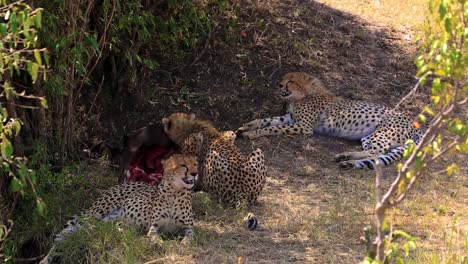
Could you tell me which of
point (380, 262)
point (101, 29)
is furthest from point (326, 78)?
point (380, 262)

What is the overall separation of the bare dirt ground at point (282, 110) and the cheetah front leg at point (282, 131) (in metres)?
0.08

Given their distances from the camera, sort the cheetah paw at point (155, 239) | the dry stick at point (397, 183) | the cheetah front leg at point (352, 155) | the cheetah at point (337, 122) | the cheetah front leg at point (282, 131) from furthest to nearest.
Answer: the cheetah front leg at point (282, 131), the cheetah at point (337, 122), the cheetah front leg at point (352, 155), the cheetah paw at point (155, 239), the dry stick at point (397, 183)

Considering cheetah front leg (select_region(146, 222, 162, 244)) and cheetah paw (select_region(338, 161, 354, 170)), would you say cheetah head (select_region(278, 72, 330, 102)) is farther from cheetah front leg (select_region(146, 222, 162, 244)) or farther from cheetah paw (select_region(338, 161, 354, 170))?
cheetah front leg (select_region(146, 222, 162, 244))

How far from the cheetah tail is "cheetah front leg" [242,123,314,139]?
90cm

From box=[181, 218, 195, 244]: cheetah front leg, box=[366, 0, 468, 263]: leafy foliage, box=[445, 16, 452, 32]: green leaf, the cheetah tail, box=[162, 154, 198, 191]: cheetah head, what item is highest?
box=[445, 16, 452, 32]: green leaf

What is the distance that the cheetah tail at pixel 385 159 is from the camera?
710 cm

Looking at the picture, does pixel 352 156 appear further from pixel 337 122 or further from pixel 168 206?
pixel 168 206

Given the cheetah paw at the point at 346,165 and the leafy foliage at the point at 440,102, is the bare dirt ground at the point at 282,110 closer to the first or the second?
the cheetah paw at the point at 346,165

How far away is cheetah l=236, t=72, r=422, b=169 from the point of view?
302 inches

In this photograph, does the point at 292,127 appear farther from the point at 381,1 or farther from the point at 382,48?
the point at 381,1

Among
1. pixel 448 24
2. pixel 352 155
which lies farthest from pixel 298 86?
pixel 448 24

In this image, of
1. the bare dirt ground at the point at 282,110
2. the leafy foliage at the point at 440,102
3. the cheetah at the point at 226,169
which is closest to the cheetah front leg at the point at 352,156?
the bare dirt ground at the point at 282,110

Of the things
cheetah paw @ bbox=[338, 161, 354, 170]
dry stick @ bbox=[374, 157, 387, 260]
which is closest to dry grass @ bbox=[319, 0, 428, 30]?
cheetah paw @ bbox=[338, 161, 354, 170]

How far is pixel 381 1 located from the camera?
10.8 meters
